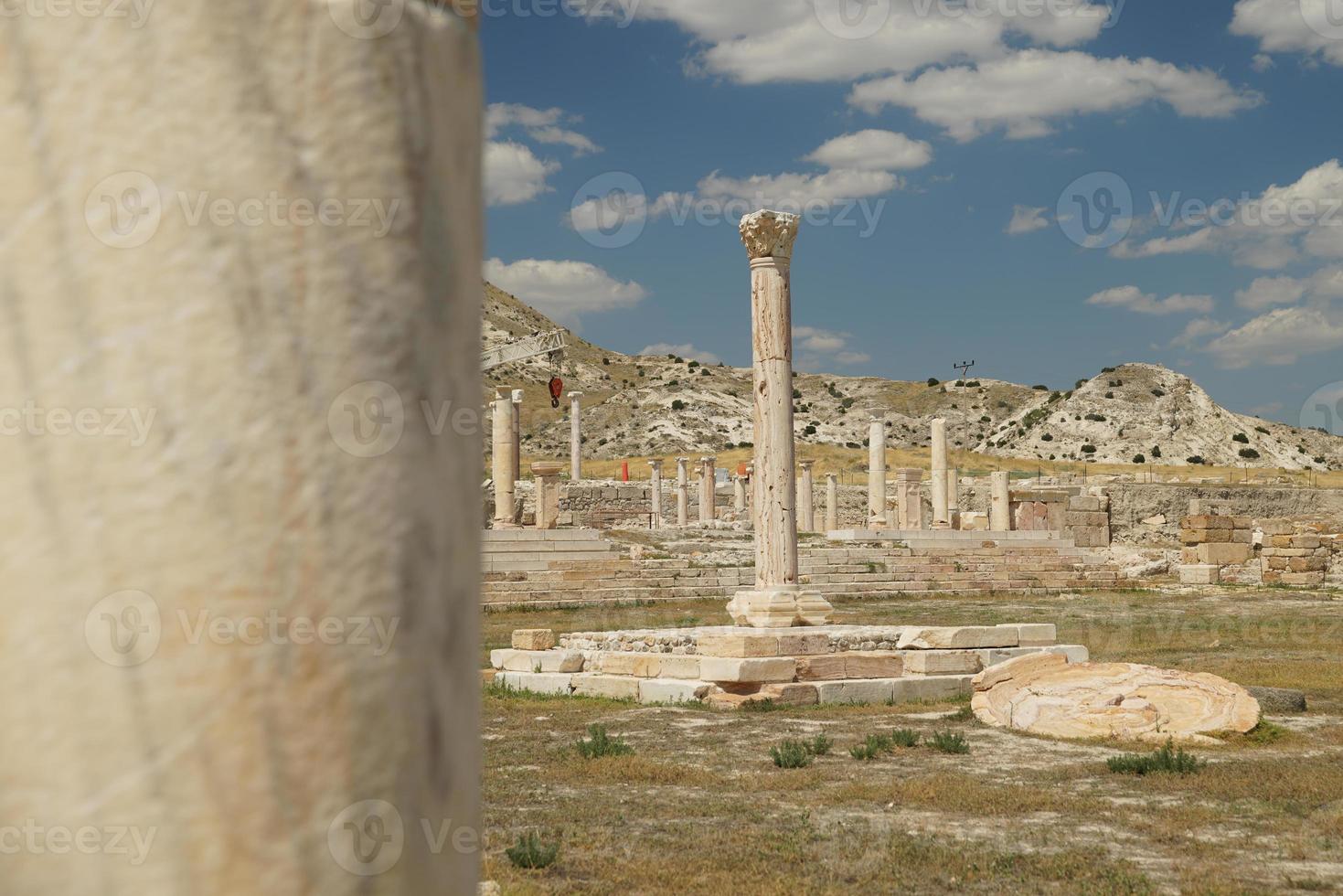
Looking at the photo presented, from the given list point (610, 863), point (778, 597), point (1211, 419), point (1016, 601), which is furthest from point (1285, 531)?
point (1211, 419)

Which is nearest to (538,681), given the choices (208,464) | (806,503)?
(208,464)

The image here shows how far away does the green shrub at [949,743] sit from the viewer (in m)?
8.60

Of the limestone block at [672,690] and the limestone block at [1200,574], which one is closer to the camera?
the limestone block at [672,690]

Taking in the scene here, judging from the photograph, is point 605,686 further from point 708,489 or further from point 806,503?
point 708,489

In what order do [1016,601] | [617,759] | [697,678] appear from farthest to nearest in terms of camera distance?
[1016,601] < [697,678] < [617,759]

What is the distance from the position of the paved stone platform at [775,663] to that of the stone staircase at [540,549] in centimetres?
1210

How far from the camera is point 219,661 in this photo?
0.70m

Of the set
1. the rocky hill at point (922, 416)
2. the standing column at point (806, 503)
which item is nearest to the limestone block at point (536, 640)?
the standing column at point (806, 503)

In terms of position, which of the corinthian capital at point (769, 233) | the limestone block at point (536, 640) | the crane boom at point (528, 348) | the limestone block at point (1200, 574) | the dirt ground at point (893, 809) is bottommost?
the dirt ground at point (893, 809)

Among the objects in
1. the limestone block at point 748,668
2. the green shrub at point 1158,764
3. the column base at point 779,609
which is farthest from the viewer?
the column base at point 779,609

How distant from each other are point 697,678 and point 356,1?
455 inches

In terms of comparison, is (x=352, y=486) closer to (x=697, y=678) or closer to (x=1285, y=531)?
(x=697, y=678)

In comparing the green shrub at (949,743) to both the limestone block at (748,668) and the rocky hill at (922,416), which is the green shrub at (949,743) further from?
the rocky hill at (922,416)

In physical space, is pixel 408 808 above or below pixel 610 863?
above
